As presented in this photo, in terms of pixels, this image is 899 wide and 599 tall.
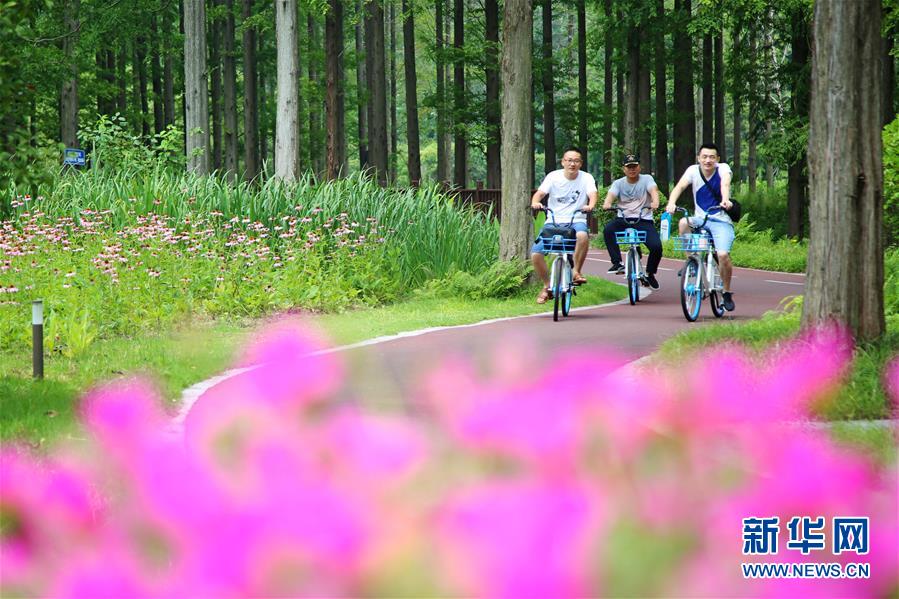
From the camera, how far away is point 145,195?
1719cm

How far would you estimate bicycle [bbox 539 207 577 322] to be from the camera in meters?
15.1

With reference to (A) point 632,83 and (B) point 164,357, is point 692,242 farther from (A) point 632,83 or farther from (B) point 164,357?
(A) point 632,83

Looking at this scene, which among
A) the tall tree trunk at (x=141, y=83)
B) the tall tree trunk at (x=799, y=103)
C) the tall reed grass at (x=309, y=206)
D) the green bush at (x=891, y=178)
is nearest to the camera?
the green bush at (x=891, y=178)

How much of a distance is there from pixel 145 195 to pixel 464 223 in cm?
551

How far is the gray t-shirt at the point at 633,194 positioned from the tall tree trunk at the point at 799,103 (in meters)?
14.8

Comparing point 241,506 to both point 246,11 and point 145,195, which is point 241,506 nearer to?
point 145,195

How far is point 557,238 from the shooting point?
609 inches

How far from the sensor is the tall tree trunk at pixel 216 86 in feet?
194

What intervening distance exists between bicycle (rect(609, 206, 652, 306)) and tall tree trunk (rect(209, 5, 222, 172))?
4225 cm

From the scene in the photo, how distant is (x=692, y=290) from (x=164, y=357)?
671cm

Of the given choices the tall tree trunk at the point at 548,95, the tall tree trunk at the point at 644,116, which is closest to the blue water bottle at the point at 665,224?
the tall tree trunk at the point at 644,116

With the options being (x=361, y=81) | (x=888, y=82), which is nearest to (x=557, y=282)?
(x=888, y=82)

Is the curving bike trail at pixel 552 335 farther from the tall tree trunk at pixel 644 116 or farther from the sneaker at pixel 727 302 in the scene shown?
the tall tree trunk at pixel 644 116

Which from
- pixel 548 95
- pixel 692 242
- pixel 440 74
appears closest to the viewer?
pixel 692 242
